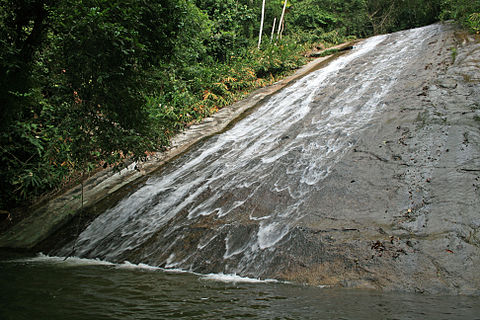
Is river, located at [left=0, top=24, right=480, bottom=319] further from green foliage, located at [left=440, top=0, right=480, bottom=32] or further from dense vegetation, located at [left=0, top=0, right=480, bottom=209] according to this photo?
green foliage, located at [left=440, top=0, right=480, bottom=32]

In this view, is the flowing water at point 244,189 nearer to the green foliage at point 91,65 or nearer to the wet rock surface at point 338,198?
the wet rock surface at point 338,198

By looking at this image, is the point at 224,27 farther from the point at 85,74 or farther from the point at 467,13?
the point at 85,74

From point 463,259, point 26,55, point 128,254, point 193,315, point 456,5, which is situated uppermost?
point 26,55

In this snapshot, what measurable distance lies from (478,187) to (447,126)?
1923 mm

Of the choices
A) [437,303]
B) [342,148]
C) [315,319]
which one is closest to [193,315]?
[315,319]

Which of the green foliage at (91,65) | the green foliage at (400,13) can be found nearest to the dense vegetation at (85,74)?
the green foliage at (91,65)

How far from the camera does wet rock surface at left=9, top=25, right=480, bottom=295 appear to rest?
157 inches

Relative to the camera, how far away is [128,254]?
539 centimetres

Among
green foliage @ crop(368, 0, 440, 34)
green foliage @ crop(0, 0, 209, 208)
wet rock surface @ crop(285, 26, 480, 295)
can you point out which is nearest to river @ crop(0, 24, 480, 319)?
wet rock surface @ crop(285, 26, 480, 295)

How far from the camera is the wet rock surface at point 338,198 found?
13.1 ft

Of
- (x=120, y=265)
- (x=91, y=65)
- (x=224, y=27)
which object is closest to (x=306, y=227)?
(x=120, y=265)

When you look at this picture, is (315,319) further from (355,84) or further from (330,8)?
(330,8)

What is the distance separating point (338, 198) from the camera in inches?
207

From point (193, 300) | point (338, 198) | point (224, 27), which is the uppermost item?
point (224, 27)
